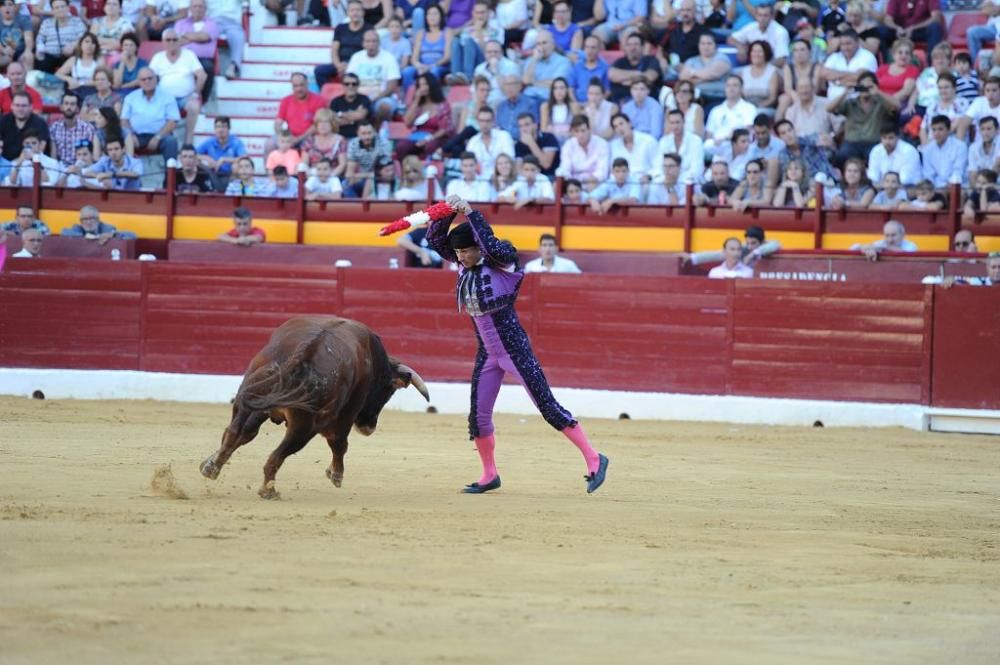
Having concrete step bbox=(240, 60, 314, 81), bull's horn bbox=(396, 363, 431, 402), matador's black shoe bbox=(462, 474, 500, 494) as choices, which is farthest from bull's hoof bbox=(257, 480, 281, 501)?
concrete step bbox=(240, 60, 314, 81)

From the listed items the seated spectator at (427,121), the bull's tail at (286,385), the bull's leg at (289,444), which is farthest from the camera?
the seated spectator at (427,121)

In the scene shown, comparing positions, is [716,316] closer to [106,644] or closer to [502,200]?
[502,200]

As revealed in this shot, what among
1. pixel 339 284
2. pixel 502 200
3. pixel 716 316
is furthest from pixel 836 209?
pixel 339 284

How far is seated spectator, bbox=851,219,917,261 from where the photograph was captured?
12.9 m

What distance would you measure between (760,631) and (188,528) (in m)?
2.43

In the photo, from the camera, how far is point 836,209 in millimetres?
13180

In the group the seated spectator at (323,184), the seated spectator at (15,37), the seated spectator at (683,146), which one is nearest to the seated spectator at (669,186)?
the seated spectator at (683,146)

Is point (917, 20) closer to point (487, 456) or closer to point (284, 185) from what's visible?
point (284, 185)

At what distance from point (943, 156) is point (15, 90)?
28.6 ft

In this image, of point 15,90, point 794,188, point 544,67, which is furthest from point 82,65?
point 794,188

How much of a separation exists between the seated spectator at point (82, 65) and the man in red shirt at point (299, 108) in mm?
2024

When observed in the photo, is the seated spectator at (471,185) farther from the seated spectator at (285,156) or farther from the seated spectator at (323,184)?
the seated spectator at (285,156)

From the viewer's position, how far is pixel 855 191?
1319cm

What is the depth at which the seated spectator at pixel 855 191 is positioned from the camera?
43.0 feet
